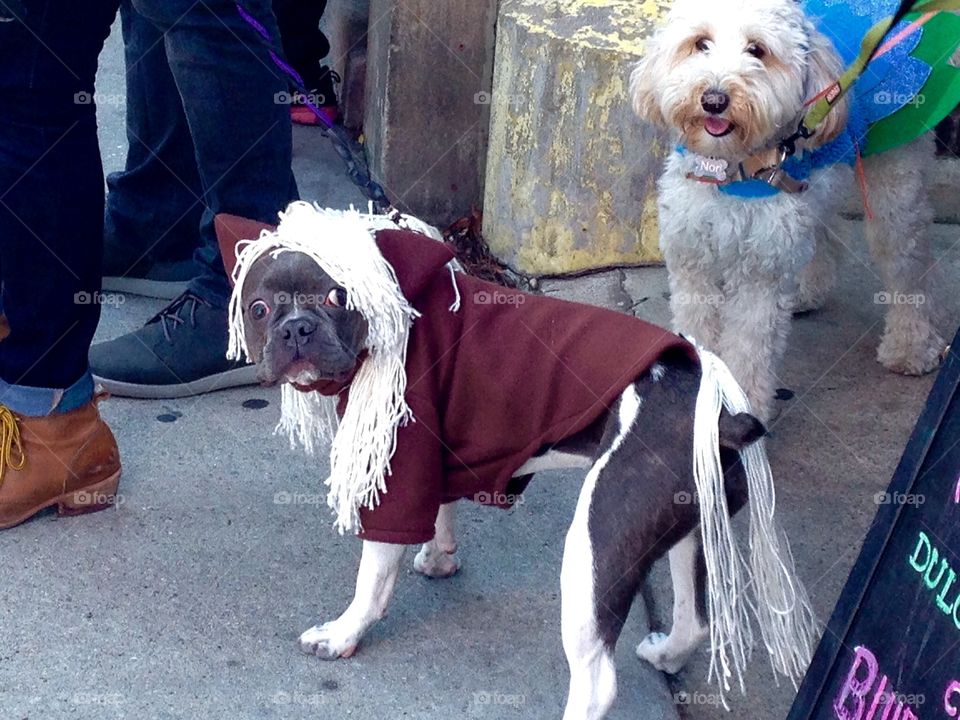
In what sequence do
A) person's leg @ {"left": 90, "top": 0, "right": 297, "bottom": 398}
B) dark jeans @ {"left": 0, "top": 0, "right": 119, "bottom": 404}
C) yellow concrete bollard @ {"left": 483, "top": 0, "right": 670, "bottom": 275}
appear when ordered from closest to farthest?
dark jeans @ {"left": 0, "top": 0, "right": 119, "bottom": 404}, person's leg @ {"left": 90, "top": 0, "right": 297, "bottom": 398}, yellow concrete bollard @ {"left": 483, "top": 0, "right": 670, "bottom": 275}

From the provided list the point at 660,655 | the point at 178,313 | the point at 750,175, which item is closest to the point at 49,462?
the point at 178,313

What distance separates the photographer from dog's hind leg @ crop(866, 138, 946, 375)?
394cm

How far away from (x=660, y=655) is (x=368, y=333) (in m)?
1.01

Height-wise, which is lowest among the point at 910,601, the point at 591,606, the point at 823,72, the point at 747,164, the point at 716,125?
the point at 591,606

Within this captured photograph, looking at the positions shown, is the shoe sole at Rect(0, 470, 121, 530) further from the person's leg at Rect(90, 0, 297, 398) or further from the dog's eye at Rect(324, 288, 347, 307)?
the dog's eye at Rect(324, 288, 347, 307)

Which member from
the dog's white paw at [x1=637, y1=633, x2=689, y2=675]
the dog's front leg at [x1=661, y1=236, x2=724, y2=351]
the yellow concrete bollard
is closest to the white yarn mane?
the dog's white paw at [x1=637, y1=633, x2=689, y2=675]

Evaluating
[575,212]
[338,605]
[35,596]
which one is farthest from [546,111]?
[35,596]

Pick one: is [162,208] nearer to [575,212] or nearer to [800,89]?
[575,212]

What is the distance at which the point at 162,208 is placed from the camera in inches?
168

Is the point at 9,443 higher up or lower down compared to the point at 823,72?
lower down

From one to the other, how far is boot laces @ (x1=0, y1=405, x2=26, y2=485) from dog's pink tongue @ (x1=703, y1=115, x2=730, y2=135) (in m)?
1.98

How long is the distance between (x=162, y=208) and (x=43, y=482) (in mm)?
1460

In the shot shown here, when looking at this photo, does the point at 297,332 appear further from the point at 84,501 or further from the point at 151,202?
the point at 151,202

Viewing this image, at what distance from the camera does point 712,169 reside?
3412 mm
